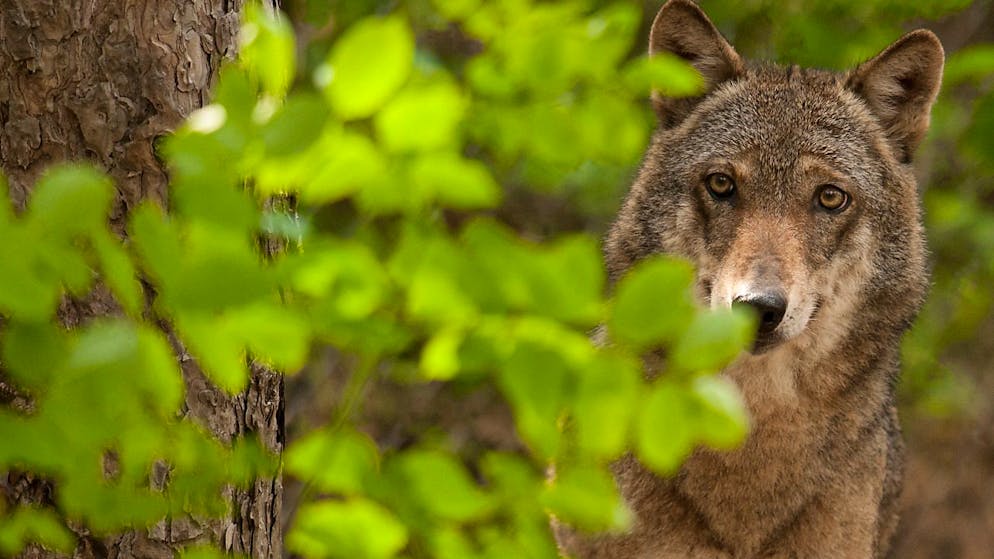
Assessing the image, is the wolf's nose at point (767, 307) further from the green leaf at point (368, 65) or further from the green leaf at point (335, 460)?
the green leaf at point (368, 65)

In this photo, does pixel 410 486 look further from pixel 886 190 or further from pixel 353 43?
pixel 886 190

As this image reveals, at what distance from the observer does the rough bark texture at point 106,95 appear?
2.47m

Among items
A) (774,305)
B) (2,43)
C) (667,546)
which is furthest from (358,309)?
(667,546)

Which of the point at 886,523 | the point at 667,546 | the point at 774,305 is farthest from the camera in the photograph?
the point at 886,523

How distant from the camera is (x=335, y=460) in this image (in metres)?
1.48

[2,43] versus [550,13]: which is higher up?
[2,43]

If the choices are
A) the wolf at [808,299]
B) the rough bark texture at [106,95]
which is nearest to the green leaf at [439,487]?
the rough bark texture at [106,95]

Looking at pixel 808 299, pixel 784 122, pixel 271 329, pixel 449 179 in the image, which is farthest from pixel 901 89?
pixel 271 329

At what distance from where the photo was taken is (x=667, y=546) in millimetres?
4109

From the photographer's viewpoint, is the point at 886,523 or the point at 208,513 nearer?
the point at 208,513

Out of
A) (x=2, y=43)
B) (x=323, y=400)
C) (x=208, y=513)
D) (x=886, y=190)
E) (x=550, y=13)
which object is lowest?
(x=208, y=513)

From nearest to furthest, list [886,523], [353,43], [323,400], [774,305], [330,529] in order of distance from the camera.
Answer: [353,43] → [330,529] → [774,305] → [886,523] → [323,400]

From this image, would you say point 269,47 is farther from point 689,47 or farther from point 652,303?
point 689,47

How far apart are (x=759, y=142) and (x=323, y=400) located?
12.6ft
